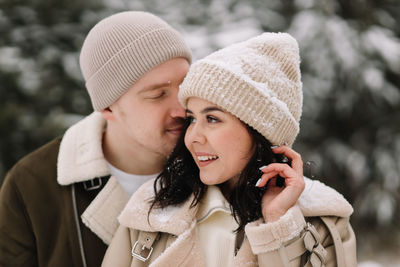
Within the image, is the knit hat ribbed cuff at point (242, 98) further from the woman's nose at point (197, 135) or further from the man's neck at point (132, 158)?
the man's neck at point (132, 158)

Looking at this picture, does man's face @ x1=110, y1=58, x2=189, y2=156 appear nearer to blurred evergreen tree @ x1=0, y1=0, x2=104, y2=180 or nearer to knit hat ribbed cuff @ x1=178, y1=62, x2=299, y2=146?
knit hat ribbed cuff @ x1=178, y1=62, x2=299, y2=146

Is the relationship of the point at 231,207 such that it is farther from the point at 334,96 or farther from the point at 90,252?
the point at 334,96

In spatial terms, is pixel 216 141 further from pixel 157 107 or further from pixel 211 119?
pixel 157 107

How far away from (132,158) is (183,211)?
0.70 meters

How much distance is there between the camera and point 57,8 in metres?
3.81

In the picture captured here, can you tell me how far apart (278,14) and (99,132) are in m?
2.68

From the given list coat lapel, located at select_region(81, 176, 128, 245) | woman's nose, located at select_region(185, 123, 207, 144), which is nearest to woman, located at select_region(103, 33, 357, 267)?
woman's nose, located at select_region(185, 123, 207, 144)

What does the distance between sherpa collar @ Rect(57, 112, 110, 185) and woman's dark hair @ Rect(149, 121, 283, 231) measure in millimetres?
395

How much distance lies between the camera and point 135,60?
2166mm

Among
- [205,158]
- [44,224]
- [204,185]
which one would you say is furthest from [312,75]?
[44,224]

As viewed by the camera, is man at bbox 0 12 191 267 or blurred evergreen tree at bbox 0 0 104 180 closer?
man at bbox 0 12 191 267

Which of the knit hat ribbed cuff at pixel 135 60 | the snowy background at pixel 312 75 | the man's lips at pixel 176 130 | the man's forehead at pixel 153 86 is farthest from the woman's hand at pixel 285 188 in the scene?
the snowy background at pixel 312 75

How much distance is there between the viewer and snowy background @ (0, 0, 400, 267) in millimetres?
3609

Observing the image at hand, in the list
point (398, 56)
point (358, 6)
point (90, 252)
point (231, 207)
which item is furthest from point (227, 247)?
point (358, 6)
